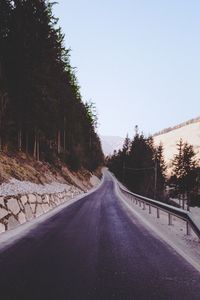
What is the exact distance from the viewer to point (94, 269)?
6.57 metres

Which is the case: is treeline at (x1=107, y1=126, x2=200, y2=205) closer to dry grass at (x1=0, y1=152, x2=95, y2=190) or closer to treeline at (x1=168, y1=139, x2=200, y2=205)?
treeline at (x1=168, y1=139, x2=200, y2=205)

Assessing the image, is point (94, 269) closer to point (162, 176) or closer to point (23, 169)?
point (23, 169)

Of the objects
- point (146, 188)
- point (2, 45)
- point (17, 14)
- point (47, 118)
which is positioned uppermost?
point (17, 14)

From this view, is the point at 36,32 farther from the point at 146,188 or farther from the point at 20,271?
the point at 146,188

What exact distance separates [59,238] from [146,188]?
3248 inches

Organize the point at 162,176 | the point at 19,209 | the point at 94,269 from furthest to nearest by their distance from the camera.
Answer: the point at 162,176 → the point at 19,209 → the point at 94,269

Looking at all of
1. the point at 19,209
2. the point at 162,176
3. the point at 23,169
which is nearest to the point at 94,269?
the point at 19,209

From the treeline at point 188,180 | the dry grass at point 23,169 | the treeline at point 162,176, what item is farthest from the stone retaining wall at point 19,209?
the treeline at point 188,180

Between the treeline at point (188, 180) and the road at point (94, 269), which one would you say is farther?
the treeline at point (188, 180)

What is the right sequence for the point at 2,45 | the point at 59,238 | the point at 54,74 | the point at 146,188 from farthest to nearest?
the point at 146,188 < the point at 54,74 < the point at 2,45 < the point at 59,238

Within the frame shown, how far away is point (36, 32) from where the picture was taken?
32750 millimetres

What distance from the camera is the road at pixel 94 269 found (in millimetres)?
5184

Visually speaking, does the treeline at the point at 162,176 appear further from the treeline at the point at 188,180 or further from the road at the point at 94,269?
the road at the point at 94,269

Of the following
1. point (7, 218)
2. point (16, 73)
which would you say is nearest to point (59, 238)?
point (7, 218)
